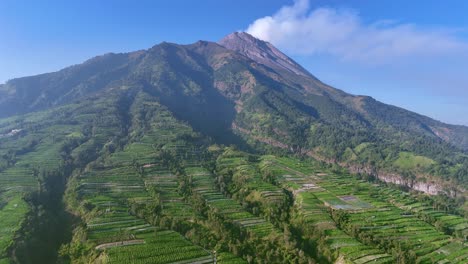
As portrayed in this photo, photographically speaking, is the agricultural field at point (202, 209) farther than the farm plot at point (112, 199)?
No

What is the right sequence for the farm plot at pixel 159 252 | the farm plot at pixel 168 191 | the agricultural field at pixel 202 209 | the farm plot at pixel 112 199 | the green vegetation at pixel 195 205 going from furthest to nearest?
the farm plot at pixel 168 191 → the farm plot at pixel 112 199 → the green vegetation at pixel 195 205 → the agricultural field at pixel 202 209 → the farm plot at pixel 159 252

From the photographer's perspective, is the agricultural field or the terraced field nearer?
the agricultural field

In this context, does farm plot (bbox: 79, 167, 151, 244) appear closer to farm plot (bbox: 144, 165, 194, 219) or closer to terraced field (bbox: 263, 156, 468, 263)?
farm plot (bbox: 144, 165, 194, 219)

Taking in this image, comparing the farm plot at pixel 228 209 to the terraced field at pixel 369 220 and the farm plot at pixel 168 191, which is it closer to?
the farm plot at pixel 168 191

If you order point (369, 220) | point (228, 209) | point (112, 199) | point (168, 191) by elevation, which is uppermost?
point (168, 191)

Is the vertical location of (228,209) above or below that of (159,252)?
above

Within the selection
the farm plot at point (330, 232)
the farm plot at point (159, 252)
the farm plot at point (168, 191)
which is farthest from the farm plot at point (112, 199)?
the farm plot at point (330, 232)

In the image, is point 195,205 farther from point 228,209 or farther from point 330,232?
point 330,232

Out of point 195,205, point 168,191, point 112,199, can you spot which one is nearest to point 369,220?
point 195,205

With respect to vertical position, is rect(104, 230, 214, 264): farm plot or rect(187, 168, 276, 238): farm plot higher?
rect(187, 168, 276, 238): farm plot

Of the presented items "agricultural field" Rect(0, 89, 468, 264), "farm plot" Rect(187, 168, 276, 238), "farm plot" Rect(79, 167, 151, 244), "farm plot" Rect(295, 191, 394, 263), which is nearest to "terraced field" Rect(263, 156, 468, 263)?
"farm plot" Rect(295, 191, 394, 263)

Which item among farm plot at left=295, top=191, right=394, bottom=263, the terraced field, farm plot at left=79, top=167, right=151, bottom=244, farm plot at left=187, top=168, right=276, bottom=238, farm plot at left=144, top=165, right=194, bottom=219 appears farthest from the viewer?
farm plot at left=144, top=165, right=194, bottom=219
